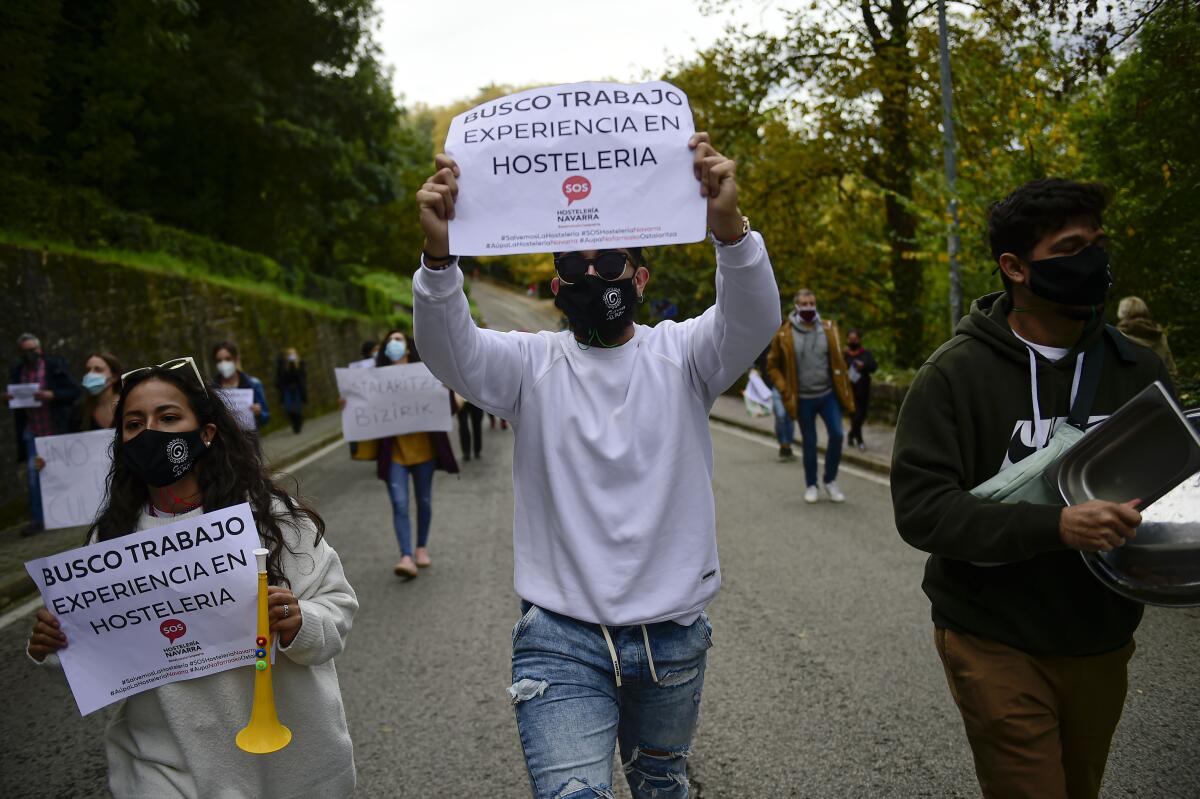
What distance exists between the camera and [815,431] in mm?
9617

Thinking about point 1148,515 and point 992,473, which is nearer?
point 1148,515

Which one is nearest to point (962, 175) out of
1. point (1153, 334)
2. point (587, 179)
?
point (1153, 334)

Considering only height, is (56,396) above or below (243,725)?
below

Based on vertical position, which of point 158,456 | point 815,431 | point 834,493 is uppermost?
point 158,456

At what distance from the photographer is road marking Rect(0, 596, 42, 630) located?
274 inches

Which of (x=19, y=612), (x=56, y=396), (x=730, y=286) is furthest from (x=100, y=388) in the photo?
(x=730, y=286)

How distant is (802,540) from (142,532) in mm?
6382

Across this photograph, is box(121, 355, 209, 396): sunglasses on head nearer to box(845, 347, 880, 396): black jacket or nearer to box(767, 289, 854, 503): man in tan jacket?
box(767, 289, 854, 503): man in tan jacket

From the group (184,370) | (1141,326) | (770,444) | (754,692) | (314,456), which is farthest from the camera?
(314,456)

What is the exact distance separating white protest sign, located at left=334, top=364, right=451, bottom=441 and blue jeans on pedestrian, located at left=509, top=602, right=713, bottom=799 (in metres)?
5.26

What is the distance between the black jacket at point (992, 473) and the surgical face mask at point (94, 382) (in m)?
7.34

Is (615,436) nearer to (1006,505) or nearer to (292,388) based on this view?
(1006,505)

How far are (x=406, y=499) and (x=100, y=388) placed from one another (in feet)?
9.36

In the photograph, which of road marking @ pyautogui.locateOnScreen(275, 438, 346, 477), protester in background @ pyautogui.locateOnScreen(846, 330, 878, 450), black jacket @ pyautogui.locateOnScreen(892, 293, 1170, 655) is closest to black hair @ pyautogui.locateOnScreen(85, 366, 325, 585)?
black jacket @ pyautogui.locateOnScreen(892, 293, 1170, 655)
